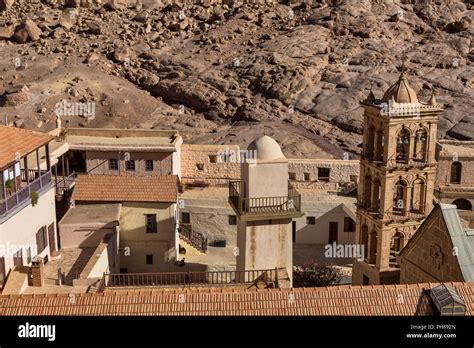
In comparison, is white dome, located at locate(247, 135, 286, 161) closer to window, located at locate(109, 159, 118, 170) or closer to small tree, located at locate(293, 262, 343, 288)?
small tree, located at locate(293, 262, 343, 288)

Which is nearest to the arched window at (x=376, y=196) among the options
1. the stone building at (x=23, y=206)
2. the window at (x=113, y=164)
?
the stone building at (x=23, y=206)

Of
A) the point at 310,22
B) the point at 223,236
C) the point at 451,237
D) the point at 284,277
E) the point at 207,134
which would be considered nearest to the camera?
the point at 451,237

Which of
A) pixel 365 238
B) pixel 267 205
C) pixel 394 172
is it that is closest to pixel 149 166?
pixel 267 205

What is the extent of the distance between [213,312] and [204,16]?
68.0 m

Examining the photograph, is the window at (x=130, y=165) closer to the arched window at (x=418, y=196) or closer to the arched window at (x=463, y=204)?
the arched window at (x=418, y=196)

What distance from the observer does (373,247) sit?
32188 millimetres

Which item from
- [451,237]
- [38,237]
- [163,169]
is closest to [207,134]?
[163,169]

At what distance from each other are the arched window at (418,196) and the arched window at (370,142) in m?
2.39

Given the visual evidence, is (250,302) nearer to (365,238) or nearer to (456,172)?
(365,238)

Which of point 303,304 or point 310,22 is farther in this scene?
point 310,22

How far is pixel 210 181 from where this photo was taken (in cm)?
4734

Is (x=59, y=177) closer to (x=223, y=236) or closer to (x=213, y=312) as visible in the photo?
(x=223, y=236)

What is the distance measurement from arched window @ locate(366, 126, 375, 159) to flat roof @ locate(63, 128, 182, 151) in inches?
597

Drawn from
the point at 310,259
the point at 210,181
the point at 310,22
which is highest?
the point at 310,22
